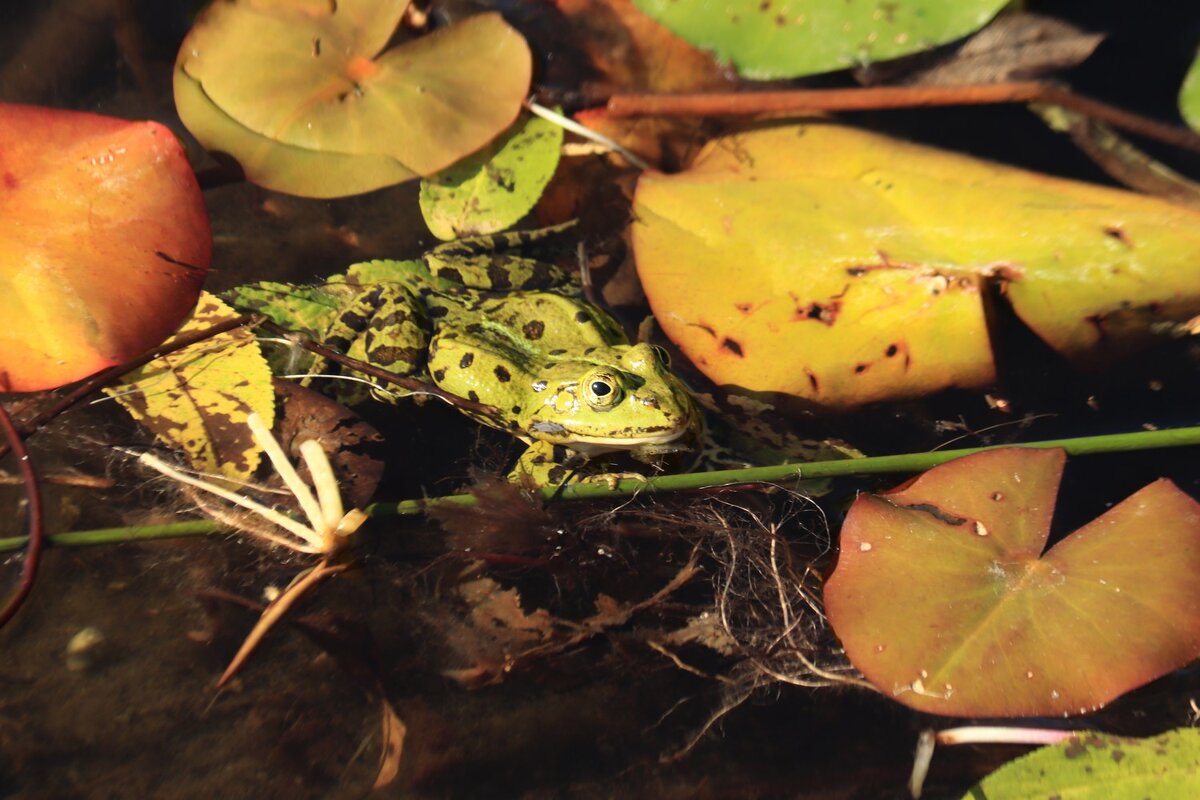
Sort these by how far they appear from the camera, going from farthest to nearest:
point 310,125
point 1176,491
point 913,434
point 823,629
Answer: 1. point 310,125
2. point 913,434
3. point 823,629
4. point 1176,491

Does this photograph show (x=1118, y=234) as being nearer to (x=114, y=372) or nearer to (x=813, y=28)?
(x=813, y=28)

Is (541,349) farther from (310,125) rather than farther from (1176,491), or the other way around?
(1176,491)

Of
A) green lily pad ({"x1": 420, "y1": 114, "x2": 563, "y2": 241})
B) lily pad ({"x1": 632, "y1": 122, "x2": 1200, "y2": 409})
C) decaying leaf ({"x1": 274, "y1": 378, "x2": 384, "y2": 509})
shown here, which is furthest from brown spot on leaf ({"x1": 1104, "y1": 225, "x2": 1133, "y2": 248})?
decaying leaf ({"x1": 274, "y1": 378, "x2": 384, "y2": 509})

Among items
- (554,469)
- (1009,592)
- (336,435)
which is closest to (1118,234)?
(1009,592)

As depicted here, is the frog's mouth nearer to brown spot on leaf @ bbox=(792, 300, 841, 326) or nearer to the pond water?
the pond water

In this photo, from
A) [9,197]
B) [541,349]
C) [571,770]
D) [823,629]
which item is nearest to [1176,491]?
[823,629]

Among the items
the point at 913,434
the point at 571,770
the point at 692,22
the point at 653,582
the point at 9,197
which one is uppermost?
the point at 692,22

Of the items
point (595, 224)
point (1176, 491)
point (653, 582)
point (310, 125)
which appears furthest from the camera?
point (595, 224)

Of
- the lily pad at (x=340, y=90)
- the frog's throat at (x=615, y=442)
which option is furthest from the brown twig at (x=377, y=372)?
the lily pad at (x=340, y=90)
